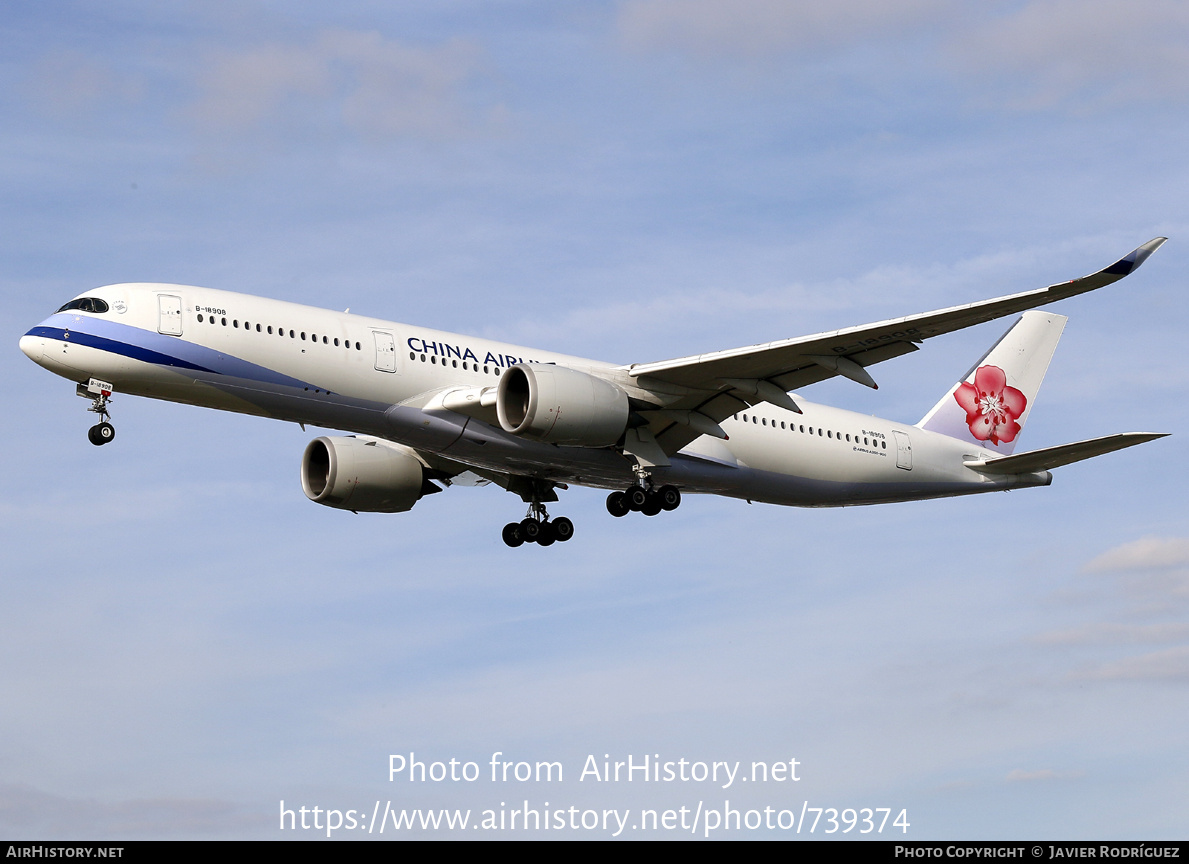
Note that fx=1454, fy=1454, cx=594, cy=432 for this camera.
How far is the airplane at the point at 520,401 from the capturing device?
1275 inches

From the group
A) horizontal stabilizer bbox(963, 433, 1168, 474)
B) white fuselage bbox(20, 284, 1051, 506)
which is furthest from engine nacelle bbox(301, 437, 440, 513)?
horizontal stabilizer bbox(963, 433, 1168, 474)

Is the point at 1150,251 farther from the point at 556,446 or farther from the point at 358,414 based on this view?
the point at 358,414

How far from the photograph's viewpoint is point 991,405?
148 feet

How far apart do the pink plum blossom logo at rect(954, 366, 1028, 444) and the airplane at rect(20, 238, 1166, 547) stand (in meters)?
2.45

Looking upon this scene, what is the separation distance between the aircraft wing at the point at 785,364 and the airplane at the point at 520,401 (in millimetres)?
49

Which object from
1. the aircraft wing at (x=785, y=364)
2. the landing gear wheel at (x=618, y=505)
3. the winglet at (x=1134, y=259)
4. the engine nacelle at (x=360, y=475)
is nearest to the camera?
the winglet at (x=1134, y=259)

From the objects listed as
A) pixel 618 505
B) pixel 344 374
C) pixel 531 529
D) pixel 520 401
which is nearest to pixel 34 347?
pixel 344 374

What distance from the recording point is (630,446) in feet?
118

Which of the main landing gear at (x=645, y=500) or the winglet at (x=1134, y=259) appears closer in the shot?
the winglet at (x=1134, y=259)

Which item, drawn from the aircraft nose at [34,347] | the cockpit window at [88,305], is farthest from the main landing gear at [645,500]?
the aircraft nose at [34,347]

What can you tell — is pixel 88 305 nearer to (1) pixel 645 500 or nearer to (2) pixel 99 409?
(2) pixel 99 409

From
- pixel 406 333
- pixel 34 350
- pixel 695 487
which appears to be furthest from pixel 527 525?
pixel 34 350

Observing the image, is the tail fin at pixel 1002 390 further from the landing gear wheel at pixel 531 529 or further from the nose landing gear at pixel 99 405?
the nose landing gear at pixel 99 405

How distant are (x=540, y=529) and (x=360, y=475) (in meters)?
5.29
